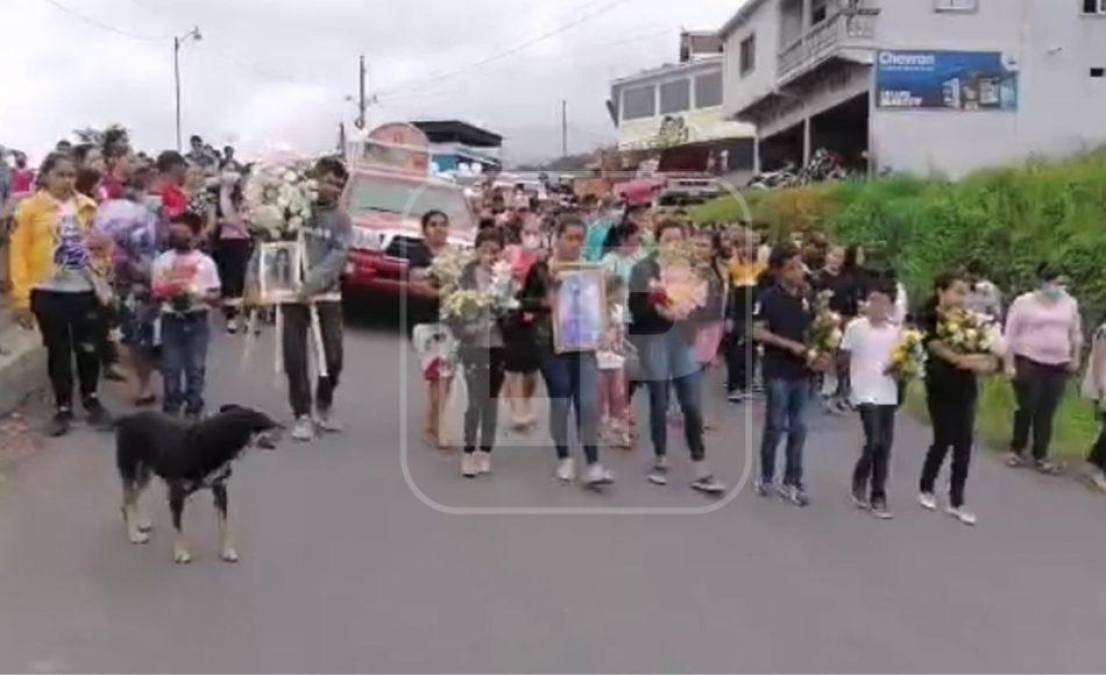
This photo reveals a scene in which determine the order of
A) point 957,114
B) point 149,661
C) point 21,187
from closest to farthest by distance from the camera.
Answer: point 149,661
point 21,187
point 957,114

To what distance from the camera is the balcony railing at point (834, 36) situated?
42.0m

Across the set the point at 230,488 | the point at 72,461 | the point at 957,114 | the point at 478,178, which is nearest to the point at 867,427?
the point at 230,488

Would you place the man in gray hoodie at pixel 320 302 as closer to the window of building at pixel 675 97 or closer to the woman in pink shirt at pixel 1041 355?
the woman in pink shirt at pixel 1041 355

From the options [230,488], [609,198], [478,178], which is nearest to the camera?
[230,488]

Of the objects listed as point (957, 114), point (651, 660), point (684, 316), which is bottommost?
point (651, 660)

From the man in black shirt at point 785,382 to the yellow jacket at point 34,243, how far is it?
5066 mm

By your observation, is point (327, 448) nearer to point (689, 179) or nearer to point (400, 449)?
point (400, 449)

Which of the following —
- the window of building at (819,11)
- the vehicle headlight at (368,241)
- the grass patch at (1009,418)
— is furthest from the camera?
the window of building at (819,11)

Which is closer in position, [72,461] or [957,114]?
[72,461]

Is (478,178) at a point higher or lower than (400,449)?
higher

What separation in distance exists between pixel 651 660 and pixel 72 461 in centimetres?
531

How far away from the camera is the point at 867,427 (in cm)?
1080

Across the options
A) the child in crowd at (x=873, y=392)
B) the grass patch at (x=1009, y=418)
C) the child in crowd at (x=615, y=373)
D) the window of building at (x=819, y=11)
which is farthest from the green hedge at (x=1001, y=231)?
the window of building at (x=819, y=11)

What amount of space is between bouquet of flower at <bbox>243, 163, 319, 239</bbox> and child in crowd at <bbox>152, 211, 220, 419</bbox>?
1.83 ft
